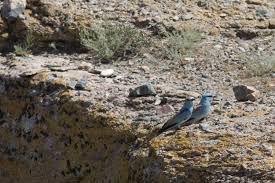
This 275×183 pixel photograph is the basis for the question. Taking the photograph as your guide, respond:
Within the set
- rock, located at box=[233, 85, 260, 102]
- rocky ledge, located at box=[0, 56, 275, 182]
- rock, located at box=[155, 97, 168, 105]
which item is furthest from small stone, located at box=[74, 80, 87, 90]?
rock, located at box=[233, 85, 260, 102]

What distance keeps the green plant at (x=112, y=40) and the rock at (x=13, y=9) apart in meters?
0.79

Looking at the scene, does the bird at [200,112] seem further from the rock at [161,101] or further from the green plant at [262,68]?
the green plant at [262,68]

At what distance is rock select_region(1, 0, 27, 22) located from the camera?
304 inches

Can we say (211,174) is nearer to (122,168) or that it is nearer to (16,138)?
(122,168)

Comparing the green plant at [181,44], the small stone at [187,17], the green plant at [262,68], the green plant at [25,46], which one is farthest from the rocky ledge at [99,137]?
the small stone at [187,17]

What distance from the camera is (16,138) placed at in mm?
6590

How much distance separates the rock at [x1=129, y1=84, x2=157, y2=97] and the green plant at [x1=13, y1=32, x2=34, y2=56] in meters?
1.81

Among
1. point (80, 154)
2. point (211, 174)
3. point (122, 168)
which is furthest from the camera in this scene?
point (80, 154)

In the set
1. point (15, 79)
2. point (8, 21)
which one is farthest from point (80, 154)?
point (8, 21)

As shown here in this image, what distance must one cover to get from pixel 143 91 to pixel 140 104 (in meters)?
0.19

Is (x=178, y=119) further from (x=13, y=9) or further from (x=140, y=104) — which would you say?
(x=13, y=9)

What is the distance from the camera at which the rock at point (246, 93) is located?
5.91 meters

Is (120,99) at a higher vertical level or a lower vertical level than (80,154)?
higher

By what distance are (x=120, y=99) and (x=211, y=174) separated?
1.47 m
